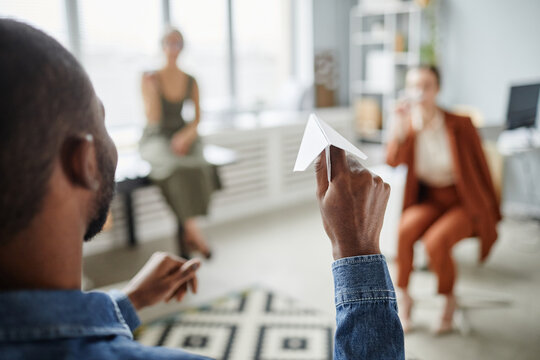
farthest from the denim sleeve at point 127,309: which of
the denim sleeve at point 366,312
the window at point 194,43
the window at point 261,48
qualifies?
the window at point 261,48

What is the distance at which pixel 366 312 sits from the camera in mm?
554

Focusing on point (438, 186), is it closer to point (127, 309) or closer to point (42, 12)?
point (127, 309)

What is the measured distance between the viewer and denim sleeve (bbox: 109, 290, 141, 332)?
85cm

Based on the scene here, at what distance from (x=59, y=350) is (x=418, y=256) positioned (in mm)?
3007

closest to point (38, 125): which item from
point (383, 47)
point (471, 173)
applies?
point (471, 173)

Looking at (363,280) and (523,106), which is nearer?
(363,280)

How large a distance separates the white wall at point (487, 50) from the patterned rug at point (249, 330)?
2.71m

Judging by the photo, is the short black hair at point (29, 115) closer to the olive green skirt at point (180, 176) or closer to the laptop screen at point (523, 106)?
the olive green skirt at point (180, 176)

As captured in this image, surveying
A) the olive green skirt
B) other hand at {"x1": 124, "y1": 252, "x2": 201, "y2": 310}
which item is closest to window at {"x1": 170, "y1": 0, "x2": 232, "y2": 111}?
the olive green skirt

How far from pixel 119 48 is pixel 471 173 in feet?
9.62

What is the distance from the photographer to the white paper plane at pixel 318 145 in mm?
582

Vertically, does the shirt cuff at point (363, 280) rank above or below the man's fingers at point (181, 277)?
above

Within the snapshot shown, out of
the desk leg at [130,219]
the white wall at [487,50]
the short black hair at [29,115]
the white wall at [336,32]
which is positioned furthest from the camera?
the white wall at [336,32]

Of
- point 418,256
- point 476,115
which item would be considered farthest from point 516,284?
point 476,115
